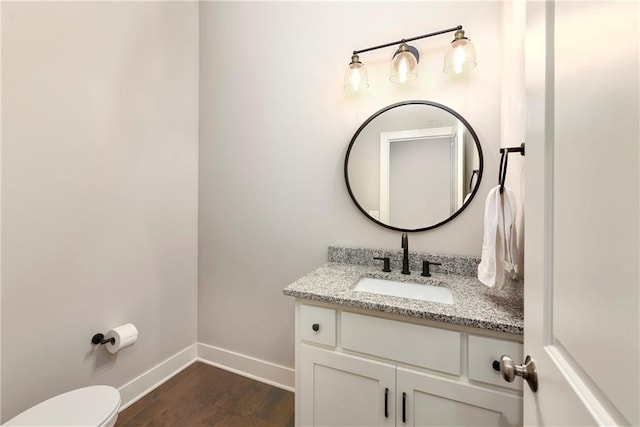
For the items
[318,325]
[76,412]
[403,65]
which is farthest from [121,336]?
[403,65]

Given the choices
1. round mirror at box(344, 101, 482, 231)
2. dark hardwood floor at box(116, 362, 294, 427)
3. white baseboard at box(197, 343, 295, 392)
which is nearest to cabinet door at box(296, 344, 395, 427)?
dark hardwood floor at box(116, 362, 294, 427)

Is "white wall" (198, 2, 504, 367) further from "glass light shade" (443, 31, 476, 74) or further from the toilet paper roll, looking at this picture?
the toilet paper roll

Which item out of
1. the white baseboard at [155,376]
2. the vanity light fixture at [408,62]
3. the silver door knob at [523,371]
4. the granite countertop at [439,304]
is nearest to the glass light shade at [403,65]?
the vanity light fixture at [408,62]

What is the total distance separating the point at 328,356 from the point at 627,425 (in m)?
1.00

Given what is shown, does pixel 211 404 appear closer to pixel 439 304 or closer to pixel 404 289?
pixel 404 289

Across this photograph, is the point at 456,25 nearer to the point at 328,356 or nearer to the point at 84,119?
the point at 328,356

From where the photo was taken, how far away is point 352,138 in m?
1.68

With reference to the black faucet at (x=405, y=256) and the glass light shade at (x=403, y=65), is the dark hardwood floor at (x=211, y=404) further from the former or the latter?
the glass light shade at (x=403, y=65)

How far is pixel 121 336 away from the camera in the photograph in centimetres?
153

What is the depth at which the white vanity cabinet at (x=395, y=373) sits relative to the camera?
958 millimetres

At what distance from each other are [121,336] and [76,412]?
0.44 m

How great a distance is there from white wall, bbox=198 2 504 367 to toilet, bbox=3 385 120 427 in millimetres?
920

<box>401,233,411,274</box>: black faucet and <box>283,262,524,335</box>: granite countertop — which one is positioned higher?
<box>401,233,411,274</box>: black faucet

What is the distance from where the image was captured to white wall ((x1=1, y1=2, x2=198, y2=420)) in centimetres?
123
